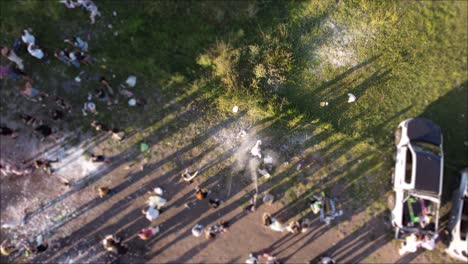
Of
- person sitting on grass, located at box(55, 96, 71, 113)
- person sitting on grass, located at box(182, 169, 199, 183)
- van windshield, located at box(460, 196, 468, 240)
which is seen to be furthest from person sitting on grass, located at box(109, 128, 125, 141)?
van windshield, located at box(460, 196, 468, 240)

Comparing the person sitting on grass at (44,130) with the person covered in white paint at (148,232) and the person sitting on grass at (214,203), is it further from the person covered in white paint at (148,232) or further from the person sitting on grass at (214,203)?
the person sitting on grass at (214,203)

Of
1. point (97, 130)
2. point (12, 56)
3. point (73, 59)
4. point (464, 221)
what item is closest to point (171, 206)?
point (97, 130)

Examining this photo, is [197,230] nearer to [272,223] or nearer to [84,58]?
[272,223]

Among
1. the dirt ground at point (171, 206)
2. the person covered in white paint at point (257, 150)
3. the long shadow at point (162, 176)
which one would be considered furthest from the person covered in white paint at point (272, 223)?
the long shadow at point (162, 176)

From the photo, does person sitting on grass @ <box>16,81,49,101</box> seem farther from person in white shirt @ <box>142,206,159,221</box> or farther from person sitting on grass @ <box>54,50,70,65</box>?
person in white shirt @ <box>142,206,159,221</box>

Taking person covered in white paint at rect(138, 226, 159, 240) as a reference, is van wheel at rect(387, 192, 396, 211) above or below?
below
